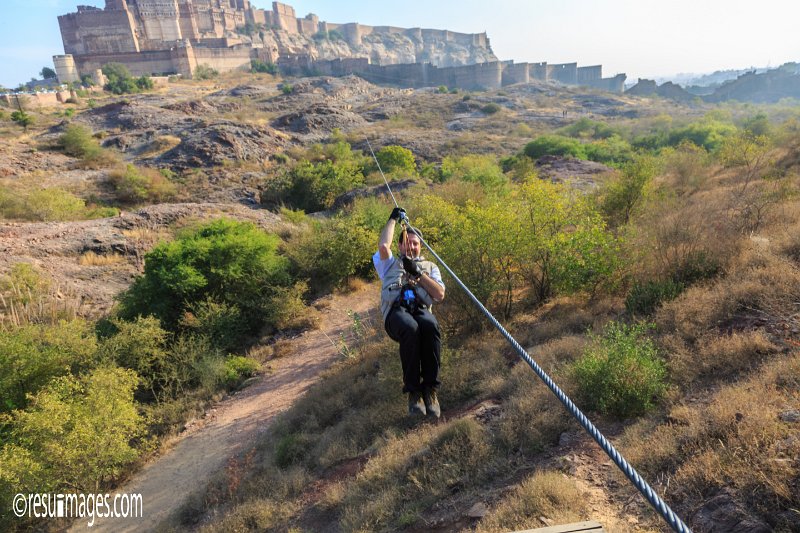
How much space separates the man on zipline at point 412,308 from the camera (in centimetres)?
413

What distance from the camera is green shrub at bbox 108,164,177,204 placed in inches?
952

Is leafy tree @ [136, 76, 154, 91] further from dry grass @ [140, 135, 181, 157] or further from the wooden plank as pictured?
the wooden plank

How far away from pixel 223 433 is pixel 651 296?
7.16 m

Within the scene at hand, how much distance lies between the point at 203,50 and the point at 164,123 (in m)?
50.1

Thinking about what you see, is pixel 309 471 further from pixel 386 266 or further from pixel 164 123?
pixel 164 123

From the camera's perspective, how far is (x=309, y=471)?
5.16m

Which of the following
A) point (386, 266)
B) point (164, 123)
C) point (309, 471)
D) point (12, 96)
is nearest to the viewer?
point (386, 266)

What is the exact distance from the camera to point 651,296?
5941 millimetres

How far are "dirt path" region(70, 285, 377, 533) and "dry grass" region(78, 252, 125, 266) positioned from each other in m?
8.29

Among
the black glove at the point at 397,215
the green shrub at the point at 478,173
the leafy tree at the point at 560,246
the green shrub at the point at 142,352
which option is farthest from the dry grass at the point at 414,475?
the green shrub at the point at 478,173

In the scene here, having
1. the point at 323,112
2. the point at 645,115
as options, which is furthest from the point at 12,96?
the point at 645,115

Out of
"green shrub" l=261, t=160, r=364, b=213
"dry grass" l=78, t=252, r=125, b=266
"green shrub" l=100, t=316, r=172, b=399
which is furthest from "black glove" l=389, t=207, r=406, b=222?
"green shrub" l=261, t=160, r=364, b=213

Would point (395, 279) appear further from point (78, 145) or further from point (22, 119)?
point (22, 119)

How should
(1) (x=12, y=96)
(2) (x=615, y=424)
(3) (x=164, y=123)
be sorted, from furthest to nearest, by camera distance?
(1) (x=12, y=96), (3) (x=164, y=123), (2) (x=615, y=424)
